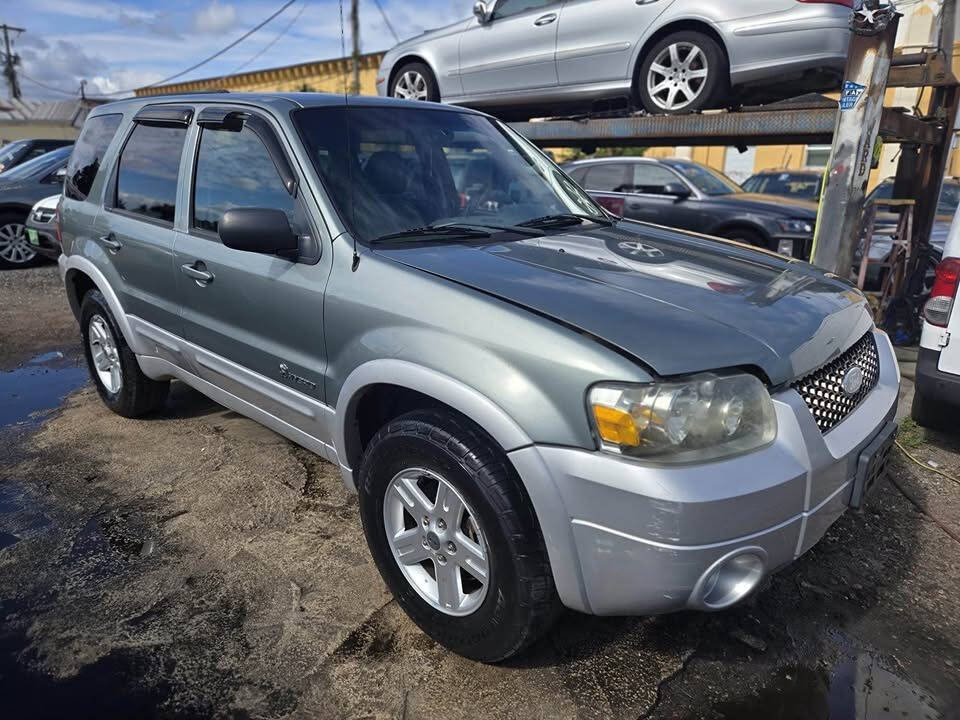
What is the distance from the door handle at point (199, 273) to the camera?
120 inches

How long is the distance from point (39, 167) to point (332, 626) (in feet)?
33.2

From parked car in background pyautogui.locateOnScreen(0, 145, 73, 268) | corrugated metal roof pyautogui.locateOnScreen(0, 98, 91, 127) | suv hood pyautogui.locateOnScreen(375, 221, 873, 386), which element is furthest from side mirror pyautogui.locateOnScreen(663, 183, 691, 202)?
corrugated metal roof pyautogui.locateOnScreen(0, 98, 91, 127)

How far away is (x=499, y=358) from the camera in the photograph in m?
1.98

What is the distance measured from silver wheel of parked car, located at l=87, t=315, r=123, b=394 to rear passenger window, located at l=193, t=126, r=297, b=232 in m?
1.41

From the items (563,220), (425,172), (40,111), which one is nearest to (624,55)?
(563,220)

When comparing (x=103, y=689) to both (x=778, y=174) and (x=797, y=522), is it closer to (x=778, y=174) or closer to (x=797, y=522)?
(x=797, y=522)

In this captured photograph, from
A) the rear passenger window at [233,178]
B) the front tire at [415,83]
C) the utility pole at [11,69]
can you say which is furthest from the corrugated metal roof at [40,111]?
the rear passenger window at [233,178]

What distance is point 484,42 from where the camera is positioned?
278 inches

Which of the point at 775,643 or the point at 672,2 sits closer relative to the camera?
the point at 775,643

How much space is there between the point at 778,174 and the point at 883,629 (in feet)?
31.9

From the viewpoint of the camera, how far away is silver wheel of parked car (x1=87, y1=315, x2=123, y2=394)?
4.23 metres

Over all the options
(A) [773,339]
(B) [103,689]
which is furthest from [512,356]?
(B) [103,689]

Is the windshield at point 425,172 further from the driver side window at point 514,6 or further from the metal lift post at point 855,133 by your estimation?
the driver side window at point 514,6

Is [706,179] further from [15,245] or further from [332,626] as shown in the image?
[15,245]
